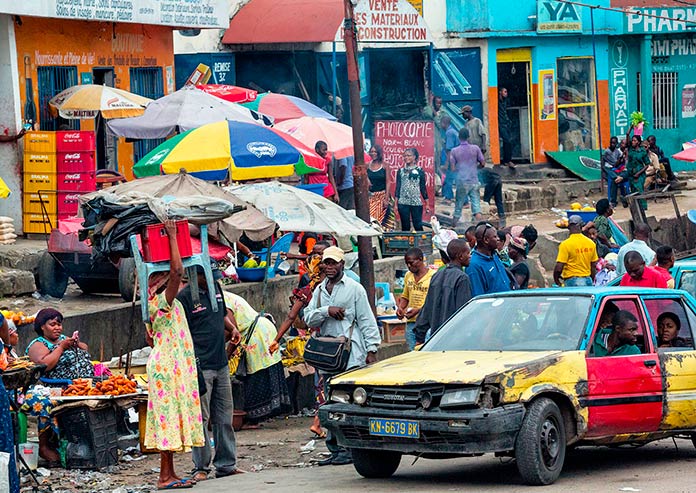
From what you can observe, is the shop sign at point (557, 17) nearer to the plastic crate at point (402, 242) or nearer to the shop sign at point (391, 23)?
the shop sign at point (391, 23)

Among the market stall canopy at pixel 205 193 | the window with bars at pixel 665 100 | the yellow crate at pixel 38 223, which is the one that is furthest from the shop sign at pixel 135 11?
the window with bars at pixel 665 100

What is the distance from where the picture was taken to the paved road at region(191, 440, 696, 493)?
9438mm

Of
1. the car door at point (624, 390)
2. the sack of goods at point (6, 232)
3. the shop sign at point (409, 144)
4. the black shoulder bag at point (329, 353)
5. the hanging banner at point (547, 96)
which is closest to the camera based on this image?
the car door at point (624, 390)

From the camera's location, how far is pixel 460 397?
9.19m

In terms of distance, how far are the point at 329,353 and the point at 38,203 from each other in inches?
361

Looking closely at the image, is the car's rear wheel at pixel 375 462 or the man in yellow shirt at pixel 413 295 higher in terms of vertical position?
the man in yellow shirt at pixel 413 295

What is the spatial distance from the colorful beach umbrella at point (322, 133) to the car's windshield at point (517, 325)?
989 centimetres

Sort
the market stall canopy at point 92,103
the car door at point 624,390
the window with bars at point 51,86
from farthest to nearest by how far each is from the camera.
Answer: the window with bars at point 51,86, the market stall canopy at point 92,103, the car door at point 624,390

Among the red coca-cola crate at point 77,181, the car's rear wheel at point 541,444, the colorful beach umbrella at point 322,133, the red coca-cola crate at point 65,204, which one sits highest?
the colorful beach umbrella at point 322,133

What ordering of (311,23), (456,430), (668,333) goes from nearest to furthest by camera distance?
1. (456,430)
2. (668,333)
3. (311,23)

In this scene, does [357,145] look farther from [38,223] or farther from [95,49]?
[95,49]

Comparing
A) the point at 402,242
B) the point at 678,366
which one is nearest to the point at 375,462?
the point at 678,366

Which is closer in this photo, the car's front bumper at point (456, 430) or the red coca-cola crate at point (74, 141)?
the car's front bumper at point (456, 430)

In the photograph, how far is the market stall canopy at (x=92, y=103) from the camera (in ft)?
64.9
